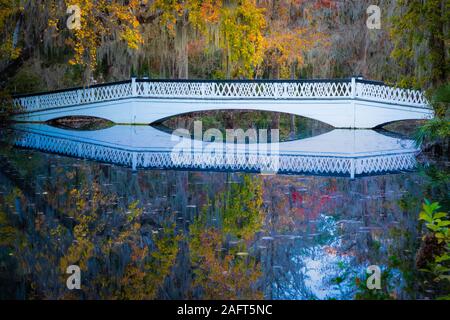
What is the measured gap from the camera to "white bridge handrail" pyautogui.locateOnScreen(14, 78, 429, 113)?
28.4m

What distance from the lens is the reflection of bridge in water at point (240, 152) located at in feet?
51.7

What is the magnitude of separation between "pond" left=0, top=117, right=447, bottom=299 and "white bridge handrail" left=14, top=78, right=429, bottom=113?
1123cm

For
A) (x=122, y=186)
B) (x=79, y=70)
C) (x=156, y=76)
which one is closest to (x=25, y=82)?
(x=79, y=70)

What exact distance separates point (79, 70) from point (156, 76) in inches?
130

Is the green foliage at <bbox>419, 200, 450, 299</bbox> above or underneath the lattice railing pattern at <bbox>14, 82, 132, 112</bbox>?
underneath

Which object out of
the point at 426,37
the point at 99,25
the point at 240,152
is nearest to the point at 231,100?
the point at 99,25

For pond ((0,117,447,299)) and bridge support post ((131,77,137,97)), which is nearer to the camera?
pond ((0,117,447,299))

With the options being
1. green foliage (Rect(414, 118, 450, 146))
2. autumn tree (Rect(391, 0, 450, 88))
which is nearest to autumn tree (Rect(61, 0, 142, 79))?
autumn tree (Rect(391, 0, 450, 88))

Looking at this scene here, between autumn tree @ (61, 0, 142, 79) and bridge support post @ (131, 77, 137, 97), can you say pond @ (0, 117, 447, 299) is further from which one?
bridge support post @ (131, 77, 137, 97)

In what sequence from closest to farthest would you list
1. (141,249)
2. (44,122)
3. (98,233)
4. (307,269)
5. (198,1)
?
(307,269), (141,249), (98,233), (198,1), (44,122)

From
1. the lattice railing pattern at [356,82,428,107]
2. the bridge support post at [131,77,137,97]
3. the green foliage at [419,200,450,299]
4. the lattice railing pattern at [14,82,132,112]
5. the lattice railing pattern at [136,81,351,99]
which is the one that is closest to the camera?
the green foliage at [419,200,450,299]

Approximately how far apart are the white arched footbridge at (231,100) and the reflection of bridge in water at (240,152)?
7.84ft
